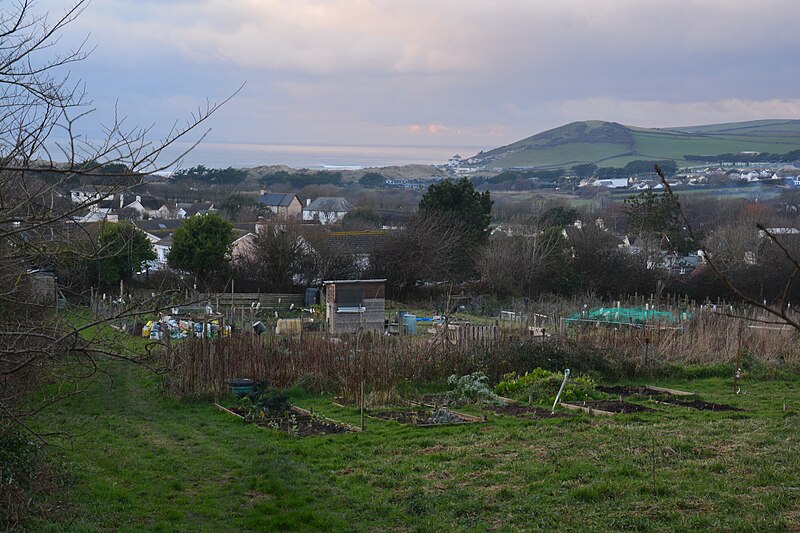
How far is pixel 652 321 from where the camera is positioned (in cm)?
2036

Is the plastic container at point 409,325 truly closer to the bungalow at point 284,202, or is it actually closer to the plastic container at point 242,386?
the plastic container at point 242,386

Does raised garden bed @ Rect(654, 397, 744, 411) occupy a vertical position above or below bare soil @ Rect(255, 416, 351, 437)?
below

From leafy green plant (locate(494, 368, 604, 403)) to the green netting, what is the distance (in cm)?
709

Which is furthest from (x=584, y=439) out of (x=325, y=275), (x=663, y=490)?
(x=325, y=275)

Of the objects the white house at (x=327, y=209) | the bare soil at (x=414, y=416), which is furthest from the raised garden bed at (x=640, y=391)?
the white house at (x=327, y=209)

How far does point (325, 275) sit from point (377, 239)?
3.67m

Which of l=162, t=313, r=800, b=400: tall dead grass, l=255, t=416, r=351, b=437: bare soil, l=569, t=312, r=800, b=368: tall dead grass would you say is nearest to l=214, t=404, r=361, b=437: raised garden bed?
l=255, t=416, r=351, b=437: bare soil

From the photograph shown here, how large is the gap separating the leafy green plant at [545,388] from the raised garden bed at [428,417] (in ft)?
6.84

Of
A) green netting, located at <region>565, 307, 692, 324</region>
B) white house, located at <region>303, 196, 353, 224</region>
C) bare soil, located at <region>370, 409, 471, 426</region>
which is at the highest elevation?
white house, located at <region>303, 196, 353, 224</region>

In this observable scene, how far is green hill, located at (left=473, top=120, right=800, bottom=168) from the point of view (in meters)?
95.2

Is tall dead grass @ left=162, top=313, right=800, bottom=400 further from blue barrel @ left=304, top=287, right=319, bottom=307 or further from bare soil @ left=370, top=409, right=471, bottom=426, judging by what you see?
blue barrel @ left=304, top=287, right=319, bottom=307

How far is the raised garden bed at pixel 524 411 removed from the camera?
37.9 ft

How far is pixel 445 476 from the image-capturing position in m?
7.97

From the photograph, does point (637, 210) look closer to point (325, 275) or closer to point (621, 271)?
point (621, 271)
